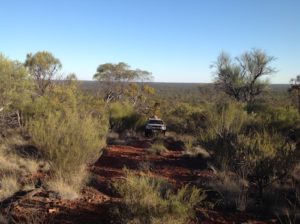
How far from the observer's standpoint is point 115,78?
127 ft

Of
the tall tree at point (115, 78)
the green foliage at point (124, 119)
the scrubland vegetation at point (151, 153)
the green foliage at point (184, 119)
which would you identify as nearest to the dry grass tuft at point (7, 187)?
the scrubland vegetation at point (151, 153)

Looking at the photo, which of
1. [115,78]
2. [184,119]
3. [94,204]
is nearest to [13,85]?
[94,204]

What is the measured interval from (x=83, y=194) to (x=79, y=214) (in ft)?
4.34

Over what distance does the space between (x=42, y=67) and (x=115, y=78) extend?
11.8 meters

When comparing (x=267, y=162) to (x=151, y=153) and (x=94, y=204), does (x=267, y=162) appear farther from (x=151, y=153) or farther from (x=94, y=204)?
(x=151, y=153)

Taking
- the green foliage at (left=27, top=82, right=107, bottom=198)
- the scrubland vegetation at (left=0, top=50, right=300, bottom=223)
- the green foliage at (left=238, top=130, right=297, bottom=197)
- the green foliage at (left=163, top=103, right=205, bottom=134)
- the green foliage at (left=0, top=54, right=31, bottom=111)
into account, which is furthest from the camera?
the green foliage at (left=163, top=103, right=205, bottom=134)

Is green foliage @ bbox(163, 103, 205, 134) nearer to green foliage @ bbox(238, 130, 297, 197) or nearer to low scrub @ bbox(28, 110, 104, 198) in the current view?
green foliage @ bbox(238, 130, 297, 197)

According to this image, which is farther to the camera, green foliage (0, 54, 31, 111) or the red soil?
green foliage (0, 54, 31, 111)

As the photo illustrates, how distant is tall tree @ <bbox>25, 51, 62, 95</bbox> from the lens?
25438 mm

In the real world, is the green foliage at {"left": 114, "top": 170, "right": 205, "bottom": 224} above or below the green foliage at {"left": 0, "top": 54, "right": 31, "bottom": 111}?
below

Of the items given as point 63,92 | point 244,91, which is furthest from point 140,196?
point 244,91

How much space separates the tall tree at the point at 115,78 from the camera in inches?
1436

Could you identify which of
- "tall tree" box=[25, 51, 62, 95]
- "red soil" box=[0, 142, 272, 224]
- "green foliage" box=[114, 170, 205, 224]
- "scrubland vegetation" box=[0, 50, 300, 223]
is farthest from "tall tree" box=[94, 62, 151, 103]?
"green foliage" box=[114, 170, 205, 224]

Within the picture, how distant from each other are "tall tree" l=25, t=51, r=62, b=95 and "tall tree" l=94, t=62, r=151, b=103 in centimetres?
662
